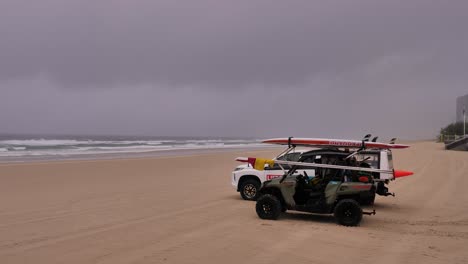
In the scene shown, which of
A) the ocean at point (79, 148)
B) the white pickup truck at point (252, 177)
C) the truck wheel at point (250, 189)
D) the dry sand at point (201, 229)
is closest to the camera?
the dry sand at point (201, 229)

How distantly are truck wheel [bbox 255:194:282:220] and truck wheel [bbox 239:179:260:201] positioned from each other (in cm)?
327

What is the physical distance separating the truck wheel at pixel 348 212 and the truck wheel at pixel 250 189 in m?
4.10

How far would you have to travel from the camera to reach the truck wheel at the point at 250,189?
43.5 ft

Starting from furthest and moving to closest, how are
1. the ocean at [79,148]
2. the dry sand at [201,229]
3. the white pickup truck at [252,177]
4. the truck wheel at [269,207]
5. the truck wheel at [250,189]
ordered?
1. the ocean at [79,148]
2. the truck wheel at [250,189]
3. the white pickup truck at [252,177]
4. the truck wheel at [269,207]
5. the dry sand at [201,229]

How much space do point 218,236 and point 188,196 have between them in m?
5.80

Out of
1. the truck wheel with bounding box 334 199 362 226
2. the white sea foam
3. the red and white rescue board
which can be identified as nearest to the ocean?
the white sea foam

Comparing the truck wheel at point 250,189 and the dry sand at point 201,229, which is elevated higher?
the truck wheel at point 250,189

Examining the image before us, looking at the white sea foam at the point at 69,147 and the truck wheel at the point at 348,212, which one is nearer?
the truck wheel at the point at 348,212

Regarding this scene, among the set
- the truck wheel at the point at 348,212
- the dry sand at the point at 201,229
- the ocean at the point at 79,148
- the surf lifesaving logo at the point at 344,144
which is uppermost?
the surf lifesaving logo at the point at 344,144

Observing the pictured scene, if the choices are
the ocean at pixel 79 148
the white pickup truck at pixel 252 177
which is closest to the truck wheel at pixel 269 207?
the white pickup truck at pixel 252 177

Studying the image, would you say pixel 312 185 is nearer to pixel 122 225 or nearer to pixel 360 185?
pixel 360 185

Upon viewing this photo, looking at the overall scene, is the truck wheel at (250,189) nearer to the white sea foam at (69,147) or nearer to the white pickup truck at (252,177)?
the white pickup truck at (252,177)

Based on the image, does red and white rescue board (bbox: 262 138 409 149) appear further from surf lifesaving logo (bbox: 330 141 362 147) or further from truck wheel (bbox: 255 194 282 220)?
truck wheel (bbox: 255 194 282 220)

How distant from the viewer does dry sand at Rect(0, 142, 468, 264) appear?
6.93 meters
